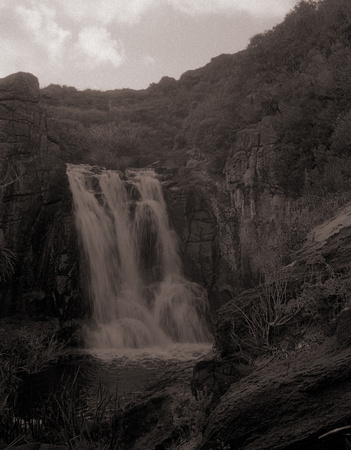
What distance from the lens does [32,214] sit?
17.3m

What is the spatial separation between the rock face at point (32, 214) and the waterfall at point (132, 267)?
0.88 metres

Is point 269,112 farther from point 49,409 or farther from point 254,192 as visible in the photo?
point 49,409

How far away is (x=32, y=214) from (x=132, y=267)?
4993 millimetres

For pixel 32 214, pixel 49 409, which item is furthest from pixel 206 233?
pixel 49 409

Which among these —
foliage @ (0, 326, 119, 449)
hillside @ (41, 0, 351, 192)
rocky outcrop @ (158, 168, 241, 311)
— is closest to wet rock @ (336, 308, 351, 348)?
foliage @ (0, 326, 119, 449)

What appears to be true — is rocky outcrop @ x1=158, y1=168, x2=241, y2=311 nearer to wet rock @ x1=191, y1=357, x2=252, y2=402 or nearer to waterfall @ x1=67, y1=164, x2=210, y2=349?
waterfall @ x1=67, y1=164, x2=210, y2=349

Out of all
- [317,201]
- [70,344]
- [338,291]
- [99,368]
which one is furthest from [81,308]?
[338,291]

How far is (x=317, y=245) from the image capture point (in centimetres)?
826

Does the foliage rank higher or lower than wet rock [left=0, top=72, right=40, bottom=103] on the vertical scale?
lower

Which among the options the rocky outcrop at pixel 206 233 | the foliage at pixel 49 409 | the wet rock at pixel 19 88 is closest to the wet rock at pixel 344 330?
the foliage at pixel 49 409

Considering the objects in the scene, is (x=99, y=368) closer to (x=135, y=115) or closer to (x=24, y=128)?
(x=24, y=128)

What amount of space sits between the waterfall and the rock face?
884 millimetres

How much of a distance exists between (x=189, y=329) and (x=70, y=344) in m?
4.83

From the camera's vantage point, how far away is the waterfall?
54.3ft
